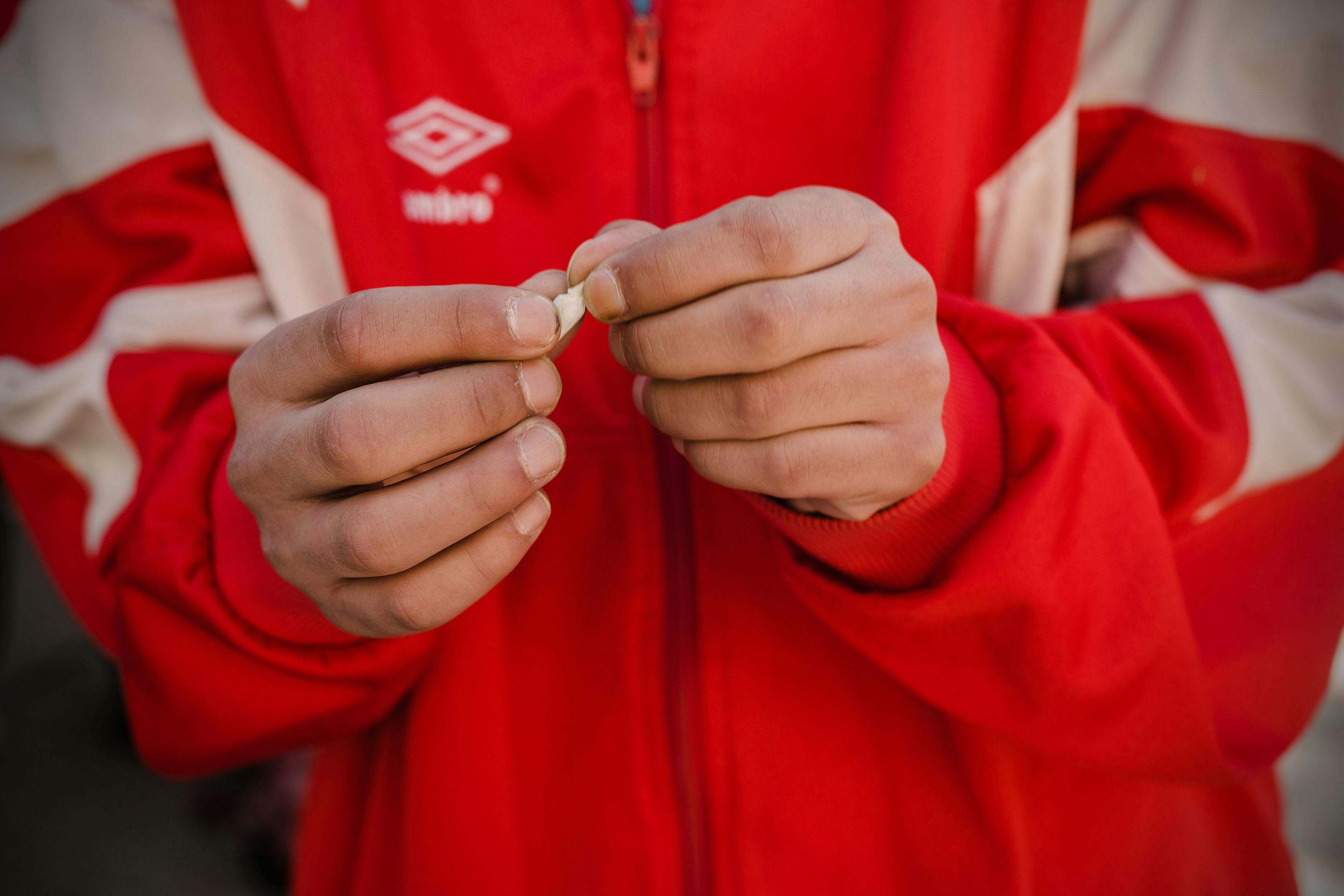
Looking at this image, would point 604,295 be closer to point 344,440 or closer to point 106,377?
point 344,440

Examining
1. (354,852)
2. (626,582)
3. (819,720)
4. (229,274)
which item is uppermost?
(229,274)

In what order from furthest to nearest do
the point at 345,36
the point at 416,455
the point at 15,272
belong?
the point at 15,272, the point at 345,36, the point at 416,455

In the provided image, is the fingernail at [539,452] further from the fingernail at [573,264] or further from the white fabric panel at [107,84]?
the white fabric panel at [107,84]

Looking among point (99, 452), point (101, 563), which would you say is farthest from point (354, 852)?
point (99, 452)

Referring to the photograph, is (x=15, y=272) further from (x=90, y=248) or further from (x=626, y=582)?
(x=626, y=582)

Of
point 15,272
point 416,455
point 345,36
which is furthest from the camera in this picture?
point 15,272

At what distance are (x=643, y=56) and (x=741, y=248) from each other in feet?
1.08

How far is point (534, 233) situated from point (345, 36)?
0.26 m

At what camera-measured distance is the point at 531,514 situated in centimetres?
56

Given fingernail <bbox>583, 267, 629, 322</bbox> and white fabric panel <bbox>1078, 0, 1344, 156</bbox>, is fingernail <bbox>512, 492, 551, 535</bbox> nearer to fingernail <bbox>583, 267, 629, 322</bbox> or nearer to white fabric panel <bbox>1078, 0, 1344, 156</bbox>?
fingernail <bbox>583, 267, 629, 322</bbox>

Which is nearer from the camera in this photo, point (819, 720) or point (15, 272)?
point (819, 720)

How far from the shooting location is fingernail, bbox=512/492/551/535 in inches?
21.8

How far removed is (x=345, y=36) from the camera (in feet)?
2.35

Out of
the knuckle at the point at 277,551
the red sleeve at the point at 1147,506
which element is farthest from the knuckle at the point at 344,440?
the red sleeve at the point at 1147,506
